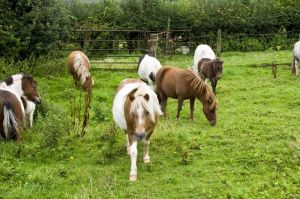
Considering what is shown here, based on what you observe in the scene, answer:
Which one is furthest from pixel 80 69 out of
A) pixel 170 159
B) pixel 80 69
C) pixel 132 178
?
pixel 132 178

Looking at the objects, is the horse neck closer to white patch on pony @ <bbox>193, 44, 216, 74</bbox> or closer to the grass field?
the grass field

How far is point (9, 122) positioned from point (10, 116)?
11 cm

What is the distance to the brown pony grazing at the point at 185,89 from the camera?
32.8 ft

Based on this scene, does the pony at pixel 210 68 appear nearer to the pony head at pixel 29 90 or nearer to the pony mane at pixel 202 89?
the pony mane at pixel 202 89

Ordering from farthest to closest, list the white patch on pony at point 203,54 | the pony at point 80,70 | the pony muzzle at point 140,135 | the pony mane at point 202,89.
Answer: the white patch on pony at point 203,54 → the pony at point 80,70 → the pony mane at point 202,89 → the pony muzzle at point 140,135

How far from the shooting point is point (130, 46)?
2403cm

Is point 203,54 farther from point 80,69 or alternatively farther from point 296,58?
point 80,69

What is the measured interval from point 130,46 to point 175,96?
44.6 ft

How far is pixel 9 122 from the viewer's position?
26.4 ft

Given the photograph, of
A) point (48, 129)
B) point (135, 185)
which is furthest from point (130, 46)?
point (135, 185)

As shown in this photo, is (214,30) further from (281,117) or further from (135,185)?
(135,185)

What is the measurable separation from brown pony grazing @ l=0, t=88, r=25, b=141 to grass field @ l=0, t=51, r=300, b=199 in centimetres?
24

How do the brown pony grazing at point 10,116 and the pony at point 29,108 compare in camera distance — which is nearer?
the brown pony grazing at point 10,116

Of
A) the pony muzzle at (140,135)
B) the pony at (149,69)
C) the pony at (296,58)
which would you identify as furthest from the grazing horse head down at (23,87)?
the pony at (296,58)
